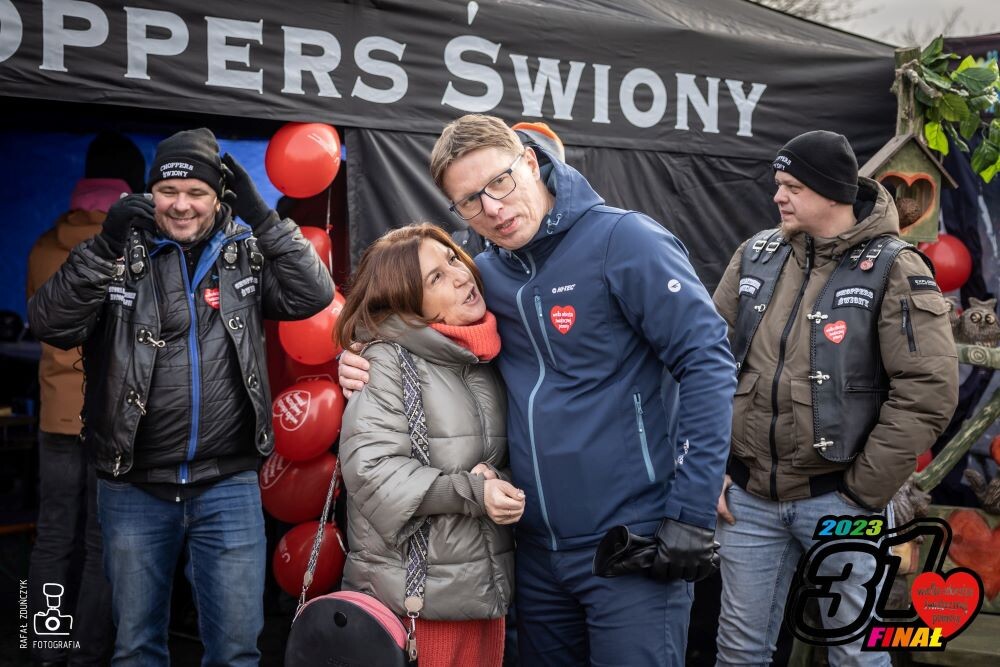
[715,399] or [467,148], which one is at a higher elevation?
[467,148]

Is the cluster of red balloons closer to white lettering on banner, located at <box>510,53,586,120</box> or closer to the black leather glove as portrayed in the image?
white lettering on banner, located at <box>510,53,586,120</box>

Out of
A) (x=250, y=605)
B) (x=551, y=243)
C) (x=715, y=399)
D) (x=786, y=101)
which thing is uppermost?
(x=786, y=101)

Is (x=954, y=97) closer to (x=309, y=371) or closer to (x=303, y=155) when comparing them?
(x=303, y=155)

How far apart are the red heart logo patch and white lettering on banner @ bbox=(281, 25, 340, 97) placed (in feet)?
4.01

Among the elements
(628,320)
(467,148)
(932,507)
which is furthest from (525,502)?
(932,507)

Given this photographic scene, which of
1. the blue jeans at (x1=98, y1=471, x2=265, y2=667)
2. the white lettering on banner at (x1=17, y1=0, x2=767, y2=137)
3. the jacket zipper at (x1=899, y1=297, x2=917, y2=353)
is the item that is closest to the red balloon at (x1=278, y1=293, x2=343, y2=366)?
the blue jeans at (x1=98, y1=471, x2=265, y2=667)

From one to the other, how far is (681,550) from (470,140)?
1033 millimetres

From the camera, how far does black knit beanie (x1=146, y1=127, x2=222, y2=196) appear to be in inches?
108

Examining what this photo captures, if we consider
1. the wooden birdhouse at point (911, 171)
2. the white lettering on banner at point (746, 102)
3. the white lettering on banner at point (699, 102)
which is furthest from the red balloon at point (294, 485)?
the wooden birdhouse at point (911, 171)

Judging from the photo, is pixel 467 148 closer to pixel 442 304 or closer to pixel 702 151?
pixel 442 304

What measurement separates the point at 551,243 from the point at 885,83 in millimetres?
3322

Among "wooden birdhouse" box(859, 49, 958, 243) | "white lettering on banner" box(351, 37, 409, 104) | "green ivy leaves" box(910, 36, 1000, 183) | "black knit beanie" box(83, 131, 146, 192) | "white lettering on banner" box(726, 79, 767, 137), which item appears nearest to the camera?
"white lettering on banner" box(351, 37, 409, 104)

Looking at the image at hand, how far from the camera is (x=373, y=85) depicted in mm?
3639

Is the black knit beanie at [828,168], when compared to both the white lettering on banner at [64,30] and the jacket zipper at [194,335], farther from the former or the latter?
the white lettering on banner at [64,30]
